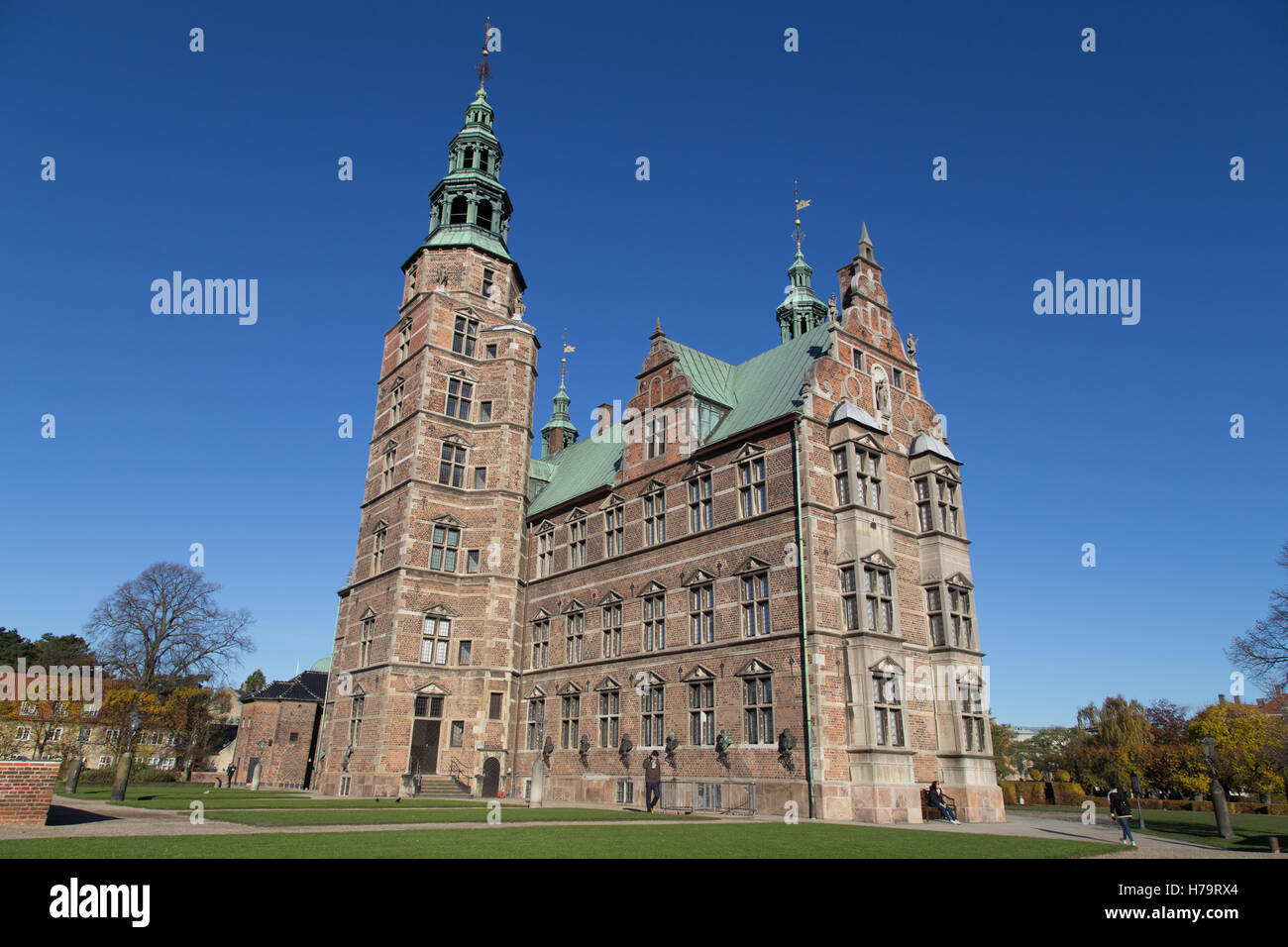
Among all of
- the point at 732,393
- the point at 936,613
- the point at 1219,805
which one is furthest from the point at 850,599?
the point at 732,393

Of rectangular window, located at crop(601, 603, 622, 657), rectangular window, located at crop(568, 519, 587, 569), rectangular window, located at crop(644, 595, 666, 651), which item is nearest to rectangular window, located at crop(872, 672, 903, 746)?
rectangular window, located at crop(644, 595, 666, 651)

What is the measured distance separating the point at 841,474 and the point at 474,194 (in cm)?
2944

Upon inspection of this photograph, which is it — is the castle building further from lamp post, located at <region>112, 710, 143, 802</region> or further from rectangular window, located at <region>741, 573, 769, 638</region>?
lamp post, located at <region>112, 710, 143, 802</region>

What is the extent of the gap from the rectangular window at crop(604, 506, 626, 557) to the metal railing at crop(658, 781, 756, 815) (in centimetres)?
1045

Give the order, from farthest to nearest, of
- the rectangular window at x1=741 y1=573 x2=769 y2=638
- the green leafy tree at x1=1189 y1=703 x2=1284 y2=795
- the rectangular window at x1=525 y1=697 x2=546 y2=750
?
the green leafy tree at x1=1189 y1=703 x2=1284 y2=795 < the rectangular window at x1=525 y1=697 x2=546 y2=750 < the rectangular window at x1=741 y1=573 x2=769 y2=638

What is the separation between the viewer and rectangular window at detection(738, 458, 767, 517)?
2892 centimetres

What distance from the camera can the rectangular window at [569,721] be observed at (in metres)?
34.8

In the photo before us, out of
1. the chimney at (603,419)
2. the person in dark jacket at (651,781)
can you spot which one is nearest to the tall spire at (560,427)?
the chimney at (603,419)

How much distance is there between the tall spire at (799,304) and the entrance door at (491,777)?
35373 mm

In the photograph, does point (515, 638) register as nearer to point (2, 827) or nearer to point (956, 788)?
point (956, 788)

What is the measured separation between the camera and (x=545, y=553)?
1581 inches

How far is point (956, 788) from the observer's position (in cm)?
2644

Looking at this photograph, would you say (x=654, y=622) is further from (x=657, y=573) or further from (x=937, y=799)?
(x=937, y=799)
